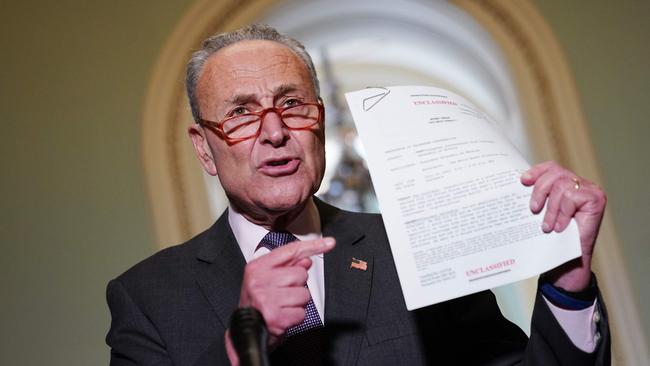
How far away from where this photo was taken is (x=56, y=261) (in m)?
3.36

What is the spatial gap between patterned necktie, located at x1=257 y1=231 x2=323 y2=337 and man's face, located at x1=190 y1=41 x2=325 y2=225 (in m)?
0.04

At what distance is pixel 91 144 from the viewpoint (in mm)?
3457

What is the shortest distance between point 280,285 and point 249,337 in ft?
0.70

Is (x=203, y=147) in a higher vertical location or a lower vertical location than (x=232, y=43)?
lower

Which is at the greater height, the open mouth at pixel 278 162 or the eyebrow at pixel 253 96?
the eyebrow at pixel 253 96

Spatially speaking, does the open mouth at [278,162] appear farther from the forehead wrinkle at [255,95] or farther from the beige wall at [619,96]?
the beige wall at [619,96]

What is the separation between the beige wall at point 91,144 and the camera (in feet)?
10.9

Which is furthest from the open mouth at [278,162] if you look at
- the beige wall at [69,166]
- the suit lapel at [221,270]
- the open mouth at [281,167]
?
the beige wall at [69,166]

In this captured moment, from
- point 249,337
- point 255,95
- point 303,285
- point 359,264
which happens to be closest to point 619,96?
point 359,264

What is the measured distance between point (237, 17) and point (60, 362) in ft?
5.81

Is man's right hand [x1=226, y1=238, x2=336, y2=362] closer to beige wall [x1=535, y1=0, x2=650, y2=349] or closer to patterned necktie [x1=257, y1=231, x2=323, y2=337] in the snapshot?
patterned necktie [x1=257, y1=231, x2=323, y2=337]

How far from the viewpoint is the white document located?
3.74 ft

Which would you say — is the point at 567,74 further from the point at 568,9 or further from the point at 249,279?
the point at 249,279

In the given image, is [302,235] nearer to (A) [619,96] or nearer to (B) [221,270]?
(B) [221,270]
